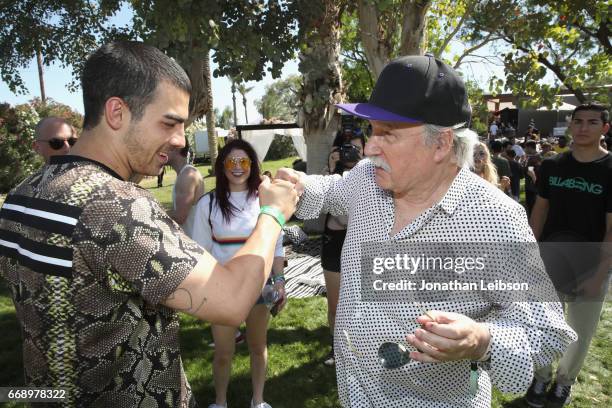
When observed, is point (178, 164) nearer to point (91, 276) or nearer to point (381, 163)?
point (381, 163)

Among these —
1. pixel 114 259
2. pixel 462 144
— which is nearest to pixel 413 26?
pixel 462 144

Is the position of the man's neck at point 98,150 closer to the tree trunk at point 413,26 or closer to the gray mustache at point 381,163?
the gray mustache at point 381,163

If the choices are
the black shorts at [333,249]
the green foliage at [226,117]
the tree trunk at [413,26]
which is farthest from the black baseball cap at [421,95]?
the green foliage at [226,117]

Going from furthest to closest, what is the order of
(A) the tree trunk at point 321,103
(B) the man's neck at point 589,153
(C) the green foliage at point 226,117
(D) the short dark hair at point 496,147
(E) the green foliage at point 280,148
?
(C) the green foliage at point 226,117, (E) the green foliage at point 280,148, (D) the short dark hair at point 496,147, (A) the tree trunk at point 321,103, (B) the man's neck at point 589,153

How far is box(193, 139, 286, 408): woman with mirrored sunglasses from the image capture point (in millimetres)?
3359

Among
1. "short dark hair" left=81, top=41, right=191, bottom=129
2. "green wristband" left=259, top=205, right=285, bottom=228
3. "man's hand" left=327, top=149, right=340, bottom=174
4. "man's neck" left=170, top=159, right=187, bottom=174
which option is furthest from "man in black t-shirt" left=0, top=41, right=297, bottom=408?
"man's hand" left=327, top=149, right=340, bottom=174

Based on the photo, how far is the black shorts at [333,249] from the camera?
4.13 meters

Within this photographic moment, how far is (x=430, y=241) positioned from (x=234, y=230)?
2065 mm

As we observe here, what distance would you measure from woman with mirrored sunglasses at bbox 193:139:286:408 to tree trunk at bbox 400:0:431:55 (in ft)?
9.09

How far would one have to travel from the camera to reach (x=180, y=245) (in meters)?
1.32

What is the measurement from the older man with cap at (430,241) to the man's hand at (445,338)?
0.03 meters

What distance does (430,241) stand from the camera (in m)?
1.63

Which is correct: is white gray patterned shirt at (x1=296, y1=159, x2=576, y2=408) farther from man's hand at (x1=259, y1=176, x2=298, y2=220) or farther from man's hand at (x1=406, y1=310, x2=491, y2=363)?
man's hand at (x1=259, y1=176, x2=298, y2=220)

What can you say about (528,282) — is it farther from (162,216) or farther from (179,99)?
(179,99)
